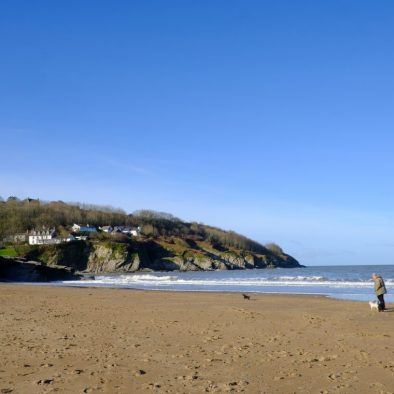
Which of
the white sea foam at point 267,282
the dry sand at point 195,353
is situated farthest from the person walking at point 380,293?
the white sea foam at point 267,282

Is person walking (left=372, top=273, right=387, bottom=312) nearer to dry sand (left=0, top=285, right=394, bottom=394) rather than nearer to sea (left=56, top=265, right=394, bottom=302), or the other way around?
dry sand (left=0, top=285, right=394, bottom=394)

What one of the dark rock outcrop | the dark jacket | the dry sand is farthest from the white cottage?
the dark jacket

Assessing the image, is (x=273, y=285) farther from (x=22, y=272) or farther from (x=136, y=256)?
(x=136, y=256)

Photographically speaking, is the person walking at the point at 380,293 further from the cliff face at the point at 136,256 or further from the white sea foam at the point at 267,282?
the cliff face at the point at 136,256

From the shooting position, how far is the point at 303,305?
22.9 m

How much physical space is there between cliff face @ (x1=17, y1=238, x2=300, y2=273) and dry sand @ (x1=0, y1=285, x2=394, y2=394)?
111 m

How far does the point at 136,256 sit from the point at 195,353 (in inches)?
5380

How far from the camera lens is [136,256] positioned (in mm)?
145000

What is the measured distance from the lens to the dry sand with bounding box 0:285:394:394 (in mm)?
7854

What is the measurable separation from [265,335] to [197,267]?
149m

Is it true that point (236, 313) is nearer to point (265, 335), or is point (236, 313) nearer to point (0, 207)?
point (265, 335)

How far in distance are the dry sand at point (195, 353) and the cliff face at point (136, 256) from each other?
111 metres

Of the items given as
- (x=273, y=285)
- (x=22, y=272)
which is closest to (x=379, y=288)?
(x=273, y=285)

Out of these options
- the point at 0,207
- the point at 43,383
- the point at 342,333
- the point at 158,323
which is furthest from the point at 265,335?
the point at 0,207
